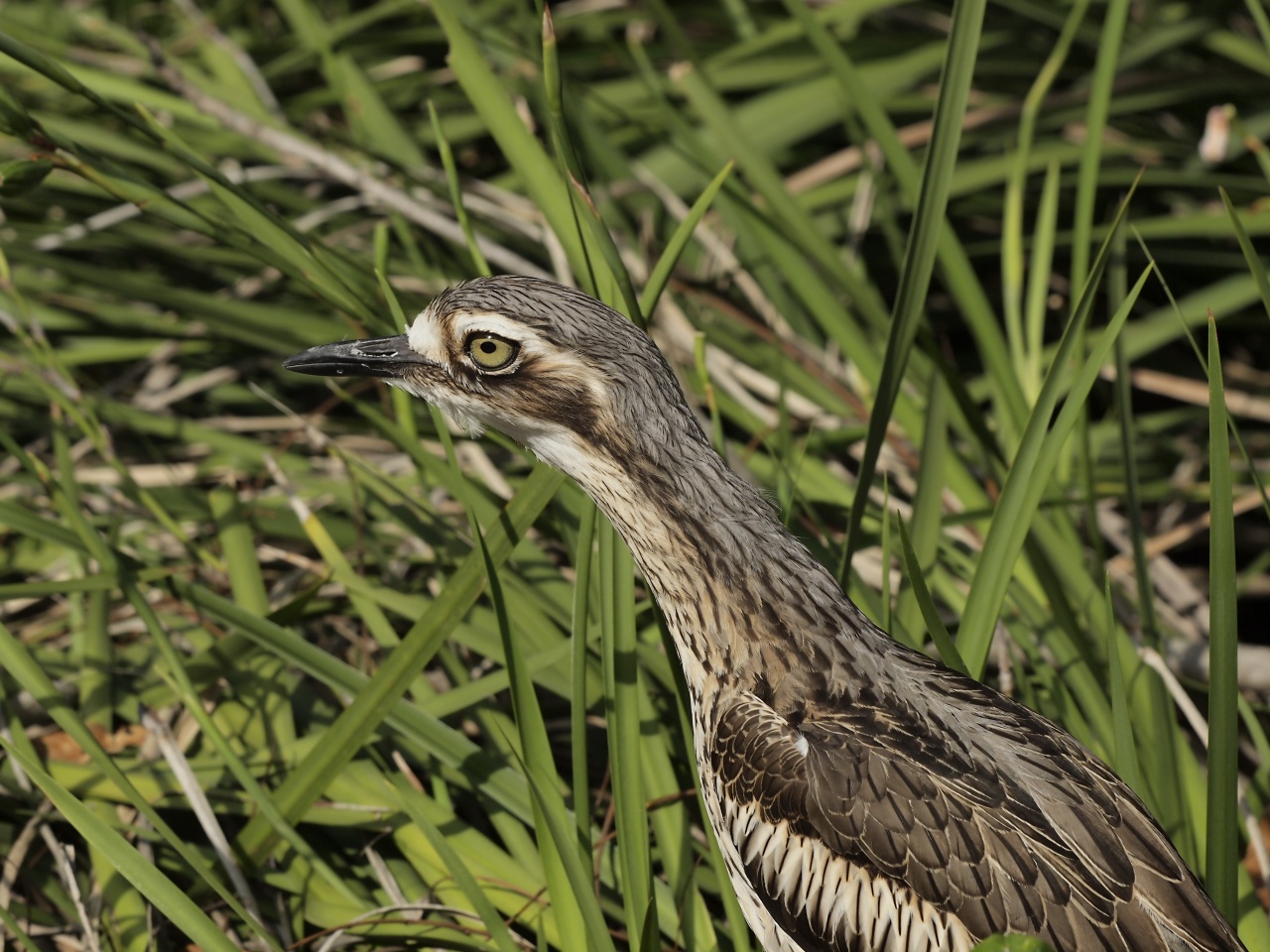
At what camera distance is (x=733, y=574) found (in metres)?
2.30

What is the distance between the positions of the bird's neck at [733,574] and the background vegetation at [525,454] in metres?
0.14

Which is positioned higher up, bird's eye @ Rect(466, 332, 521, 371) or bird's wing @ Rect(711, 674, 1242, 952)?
bird's eye @ Rect(466, 332, 521, 371)

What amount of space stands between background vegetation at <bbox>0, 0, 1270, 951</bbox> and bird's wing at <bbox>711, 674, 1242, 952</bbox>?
15cm

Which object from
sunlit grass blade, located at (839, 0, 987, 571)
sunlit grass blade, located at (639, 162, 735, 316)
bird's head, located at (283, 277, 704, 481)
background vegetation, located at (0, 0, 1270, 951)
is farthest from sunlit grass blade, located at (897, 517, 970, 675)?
sunlit grass blade, located at (639, 162, 735, 316)

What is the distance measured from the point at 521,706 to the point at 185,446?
222 centimetres

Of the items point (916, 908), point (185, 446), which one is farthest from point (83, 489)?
point (916, 908)

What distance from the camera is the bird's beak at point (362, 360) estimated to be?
94.9 inches

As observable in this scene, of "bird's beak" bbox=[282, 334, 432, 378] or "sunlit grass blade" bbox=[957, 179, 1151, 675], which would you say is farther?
"bird's beak" bbox=[282, 334, 432, 378]

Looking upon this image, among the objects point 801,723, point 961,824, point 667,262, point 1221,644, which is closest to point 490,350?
point 667,262

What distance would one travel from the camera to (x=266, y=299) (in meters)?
4.33

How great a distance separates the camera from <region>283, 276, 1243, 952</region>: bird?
2.10 m

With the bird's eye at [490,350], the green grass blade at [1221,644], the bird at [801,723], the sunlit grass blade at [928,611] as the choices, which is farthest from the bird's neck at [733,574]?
the green grass blade at [1221,644]

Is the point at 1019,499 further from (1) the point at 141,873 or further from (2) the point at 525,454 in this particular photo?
(1) the point at 141,873

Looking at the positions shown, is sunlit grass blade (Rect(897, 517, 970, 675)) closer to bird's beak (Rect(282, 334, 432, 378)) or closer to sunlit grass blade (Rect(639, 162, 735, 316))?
sunlit grass blade (Rect(639, 162, 735, 316))
